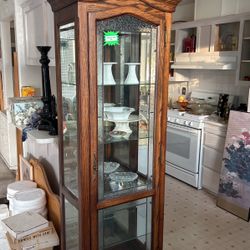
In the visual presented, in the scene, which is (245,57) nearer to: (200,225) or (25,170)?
(200,225)

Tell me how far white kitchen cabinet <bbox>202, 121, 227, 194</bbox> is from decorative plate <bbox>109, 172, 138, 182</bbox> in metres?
1.93

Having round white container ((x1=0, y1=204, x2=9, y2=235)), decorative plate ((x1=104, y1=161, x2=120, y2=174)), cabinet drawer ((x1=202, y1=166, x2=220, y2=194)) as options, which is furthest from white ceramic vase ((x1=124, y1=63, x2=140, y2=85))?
cabinet drawer ((x1=202, y1=166, x2=220, y2=194))

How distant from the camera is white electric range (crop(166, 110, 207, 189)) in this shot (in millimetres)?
3615

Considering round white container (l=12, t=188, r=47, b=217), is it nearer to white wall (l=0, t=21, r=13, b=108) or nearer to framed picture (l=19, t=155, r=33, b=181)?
framed picture (l=19, t=155, r=33, b=181)

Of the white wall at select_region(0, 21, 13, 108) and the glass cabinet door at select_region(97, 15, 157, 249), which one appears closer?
the glass cabinet door at select_region(97, 15, 157, 249)

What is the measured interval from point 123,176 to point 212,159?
210 cm

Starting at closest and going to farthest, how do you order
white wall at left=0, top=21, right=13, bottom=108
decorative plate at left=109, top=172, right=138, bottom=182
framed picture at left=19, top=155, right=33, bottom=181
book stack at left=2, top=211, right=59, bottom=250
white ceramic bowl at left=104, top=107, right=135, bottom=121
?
→ white ceramic bowl at left=104, top=107, right=135, bottom=121
decorative plate at left=109, top=172, right=138, bottom=182
book stack at left=2, top=211, right=59, bottom=250
framed picture at left=19, top=155, right=33, bottom=181
white wall at left=0, top=21, right=13, bottom=108

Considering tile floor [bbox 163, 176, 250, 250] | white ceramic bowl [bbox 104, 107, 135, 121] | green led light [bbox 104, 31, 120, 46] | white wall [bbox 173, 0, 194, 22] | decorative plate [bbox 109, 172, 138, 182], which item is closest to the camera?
green led light [bbox 104, 31, 120, 46]

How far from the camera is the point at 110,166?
1608mm

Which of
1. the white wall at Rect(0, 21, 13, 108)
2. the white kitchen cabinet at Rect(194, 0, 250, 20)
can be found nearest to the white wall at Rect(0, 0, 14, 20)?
the white wall at Rect(0, 21, 13, 108)

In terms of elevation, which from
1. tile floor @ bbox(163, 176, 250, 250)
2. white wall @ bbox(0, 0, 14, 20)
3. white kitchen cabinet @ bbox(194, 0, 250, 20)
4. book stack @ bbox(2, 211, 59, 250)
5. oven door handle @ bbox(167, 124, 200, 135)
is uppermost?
white kitchen cabinet @ bbox(194, 0, 250, 20)

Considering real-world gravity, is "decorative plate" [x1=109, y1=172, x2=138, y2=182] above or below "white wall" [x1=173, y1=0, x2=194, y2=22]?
below

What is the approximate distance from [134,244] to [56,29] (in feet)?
4.10

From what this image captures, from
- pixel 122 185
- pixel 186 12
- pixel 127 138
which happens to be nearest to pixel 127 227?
pixel 122 185
